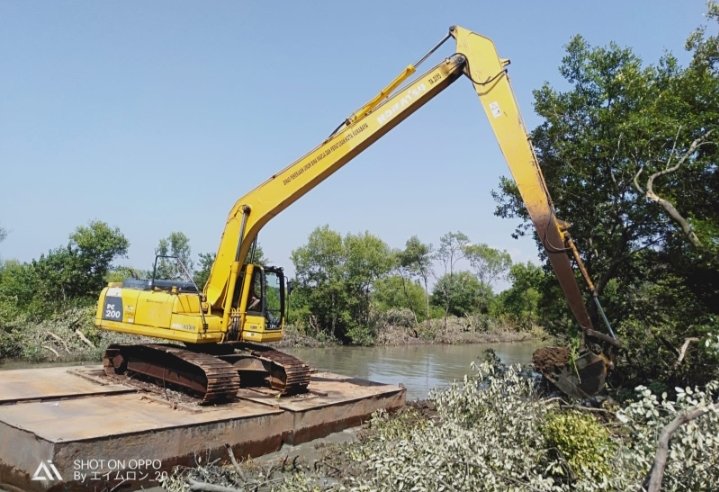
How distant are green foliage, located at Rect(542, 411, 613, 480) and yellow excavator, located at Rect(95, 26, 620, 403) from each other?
3.89 meters

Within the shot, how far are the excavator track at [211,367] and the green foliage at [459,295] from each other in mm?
33151

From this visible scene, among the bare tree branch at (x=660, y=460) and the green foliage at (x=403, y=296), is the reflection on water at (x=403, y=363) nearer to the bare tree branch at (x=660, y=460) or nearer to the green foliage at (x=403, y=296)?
the green foliage at (x=403, y=296)

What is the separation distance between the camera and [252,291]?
10180mm

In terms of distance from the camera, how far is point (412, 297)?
41156mm

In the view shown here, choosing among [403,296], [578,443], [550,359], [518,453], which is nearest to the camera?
[518,453]

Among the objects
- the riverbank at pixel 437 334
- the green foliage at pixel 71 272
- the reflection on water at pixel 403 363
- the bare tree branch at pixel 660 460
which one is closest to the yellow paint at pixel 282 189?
the reflection on water at pixel 403 363

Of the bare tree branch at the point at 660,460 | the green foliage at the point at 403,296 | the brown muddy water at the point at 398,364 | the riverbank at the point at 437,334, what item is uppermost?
the green foliage at the point at 403,296

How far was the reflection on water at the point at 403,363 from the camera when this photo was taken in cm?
1609

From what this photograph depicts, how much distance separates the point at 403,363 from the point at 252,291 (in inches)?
469

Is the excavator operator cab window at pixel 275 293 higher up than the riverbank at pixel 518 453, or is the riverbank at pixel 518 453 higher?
the excavator operator cab window at pixel 275 293

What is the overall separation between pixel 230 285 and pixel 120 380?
256 centimetres

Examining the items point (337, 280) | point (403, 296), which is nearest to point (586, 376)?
point (337, 280)

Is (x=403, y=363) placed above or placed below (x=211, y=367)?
below

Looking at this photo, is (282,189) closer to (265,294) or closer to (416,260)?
(265,294)
